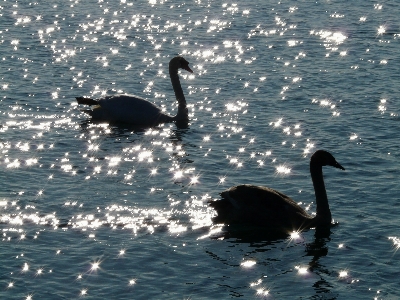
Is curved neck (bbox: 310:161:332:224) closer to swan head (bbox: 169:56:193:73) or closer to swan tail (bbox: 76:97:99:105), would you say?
swan tail (bbox: 76:97:99:105)

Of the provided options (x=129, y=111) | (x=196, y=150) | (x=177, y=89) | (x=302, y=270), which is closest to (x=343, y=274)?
(x=302, y=270)

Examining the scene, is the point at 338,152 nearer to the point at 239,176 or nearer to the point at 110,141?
the point at 239,176

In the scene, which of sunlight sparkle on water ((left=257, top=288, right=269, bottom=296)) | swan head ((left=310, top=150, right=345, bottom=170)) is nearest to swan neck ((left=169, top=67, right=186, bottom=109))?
swan head ((left=310, top=150, right=345, bottom=170))

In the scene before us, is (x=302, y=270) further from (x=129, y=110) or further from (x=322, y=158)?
(x=129, y=110)

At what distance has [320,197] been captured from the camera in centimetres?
1540

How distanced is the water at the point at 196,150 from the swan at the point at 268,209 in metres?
0.24

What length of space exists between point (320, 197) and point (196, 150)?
4.55 metres

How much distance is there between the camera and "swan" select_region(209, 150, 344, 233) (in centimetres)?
1521

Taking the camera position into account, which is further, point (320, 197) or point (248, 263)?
point (320, 197)

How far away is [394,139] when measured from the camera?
64.0ft

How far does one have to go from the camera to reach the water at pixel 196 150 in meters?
13.4

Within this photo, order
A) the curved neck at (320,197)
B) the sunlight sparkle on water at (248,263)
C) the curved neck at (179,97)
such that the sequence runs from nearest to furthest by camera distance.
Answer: the sunlight sparkle on water at (248,263)
the curved neck at (320,197)
the curved neck at (179,97)

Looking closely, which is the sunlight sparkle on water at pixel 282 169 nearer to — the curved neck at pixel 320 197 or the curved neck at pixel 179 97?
the curved neck at pixel 320 197

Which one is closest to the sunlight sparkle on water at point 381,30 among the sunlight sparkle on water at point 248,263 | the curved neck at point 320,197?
the curved neck at point 320,197
